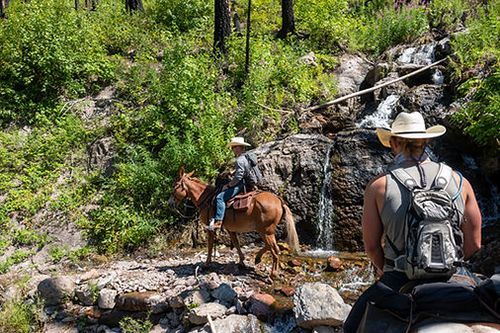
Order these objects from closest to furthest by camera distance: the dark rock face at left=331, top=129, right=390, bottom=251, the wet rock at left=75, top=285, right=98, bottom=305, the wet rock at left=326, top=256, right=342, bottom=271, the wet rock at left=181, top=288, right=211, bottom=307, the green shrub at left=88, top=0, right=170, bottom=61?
the wet rock at left=181, top=288, right=211, bottom=307, the wet rock at left=75, top=285, right=98, bottom=305, the wet rock at left=326, top=256, right=342, bottom=271, the dark rock face at left=331, top=129, right=390, bottom=251, the green shrub at left=88, top=0, right=170, bottom=61

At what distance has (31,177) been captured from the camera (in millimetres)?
11789

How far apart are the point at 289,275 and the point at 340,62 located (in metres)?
9.48

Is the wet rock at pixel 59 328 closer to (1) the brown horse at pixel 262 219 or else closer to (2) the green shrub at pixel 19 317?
(2) the green shrub at pixel 19 317

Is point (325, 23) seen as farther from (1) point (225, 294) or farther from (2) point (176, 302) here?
(2) point (176, 302)

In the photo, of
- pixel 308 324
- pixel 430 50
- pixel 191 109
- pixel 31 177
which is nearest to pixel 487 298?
pixel 308 324

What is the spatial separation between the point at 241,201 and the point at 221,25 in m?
8.79

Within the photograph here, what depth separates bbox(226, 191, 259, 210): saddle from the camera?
7985mm

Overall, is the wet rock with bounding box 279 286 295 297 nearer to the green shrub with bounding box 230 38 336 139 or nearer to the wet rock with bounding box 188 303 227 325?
the wet rock with bounding box 188 303 227 325

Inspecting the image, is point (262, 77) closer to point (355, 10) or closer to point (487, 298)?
point (355, 10)

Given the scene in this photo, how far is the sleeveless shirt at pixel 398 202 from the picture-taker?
9.56ft

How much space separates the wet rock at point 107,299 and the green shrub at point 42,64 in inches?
304

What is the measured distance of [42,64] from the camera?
1341 cm

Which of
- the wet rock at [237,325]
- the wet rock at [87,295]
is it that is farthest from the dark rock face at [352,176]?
the wet rock at [87,295]

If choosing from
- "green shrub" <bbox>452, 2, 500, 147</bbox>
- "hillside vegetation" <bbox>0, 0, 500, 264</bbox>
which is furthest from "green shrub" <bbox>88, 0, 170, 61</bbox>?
"green shrub" <bbox>452, 2, 500, 147</bbox>
